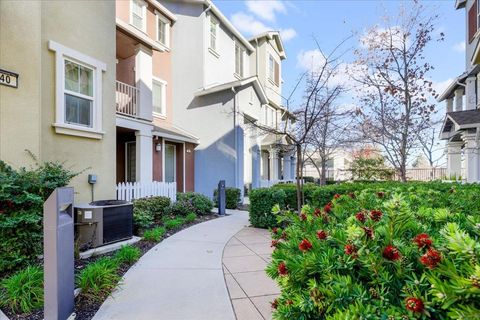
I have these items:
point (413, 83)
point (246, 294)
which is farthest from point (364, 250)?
point (413, 83)

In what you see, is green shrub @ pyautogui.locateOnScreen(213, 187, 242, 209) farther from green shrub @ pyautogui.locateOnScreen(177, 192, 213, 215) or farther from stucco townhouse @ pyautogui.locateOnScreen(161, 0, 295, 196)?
green shrub @ pyautogui.locateOnScreen(177, 192, 213, 215)

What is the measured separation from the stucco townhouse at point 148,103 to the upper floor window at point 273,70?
8.23 m

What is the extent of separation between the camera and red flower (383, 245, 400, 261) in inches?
60.0

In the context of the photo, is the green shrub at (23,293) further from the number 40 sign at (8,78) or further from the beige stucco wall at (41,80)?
the number 40 sign at (8,78)

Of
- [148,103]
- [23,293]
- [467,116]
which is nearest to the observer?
[23,293]

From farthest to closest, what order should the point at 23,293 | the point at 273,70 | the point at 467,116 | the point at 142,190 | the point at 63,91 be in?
the point at 273,70 → the point at 467,116 → the point at 142,190 → the point at 63,91 → the point at 23,293

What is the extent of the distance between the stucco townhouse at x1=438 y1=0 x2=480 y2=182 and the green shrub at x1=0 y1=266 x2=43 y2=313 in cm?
1387

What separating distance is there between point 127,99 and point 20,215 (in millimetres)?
6845

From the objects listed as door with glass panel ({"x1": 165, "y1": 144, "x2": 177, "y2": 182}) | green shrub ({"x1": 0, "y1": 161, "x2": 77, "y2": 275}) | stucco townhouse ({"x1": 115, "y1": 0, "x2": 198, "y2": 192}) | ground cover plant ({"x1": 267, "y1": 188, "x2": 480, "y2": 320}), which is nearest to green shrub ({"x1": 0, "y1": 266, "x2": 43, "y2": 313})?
green shrub ({"x1": 0, "y1": 161, "x2": 77, "y2": 275})

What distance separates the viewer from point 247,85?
49.3ft

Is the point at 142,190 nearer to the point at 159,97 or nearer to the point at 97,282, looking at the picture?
the point at 97,282

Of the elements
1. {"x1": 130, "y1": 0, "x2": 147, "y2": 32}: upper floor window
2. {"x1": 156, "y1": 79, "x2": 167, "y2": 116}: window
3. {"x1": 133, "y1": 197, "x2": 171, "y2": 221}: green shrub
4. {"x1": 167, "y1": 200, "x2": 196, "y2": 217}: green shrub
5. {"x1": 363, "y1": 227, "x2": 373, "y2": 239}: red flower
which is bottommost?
{"x1": 167, "y1": 200, "x2": 196, "y2": 217}: green shrub

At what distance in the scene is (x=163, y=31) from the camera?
48.7ft

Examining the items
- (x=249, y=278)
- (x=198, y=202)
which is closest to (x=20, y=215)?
(x=249, y=278)
